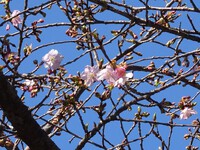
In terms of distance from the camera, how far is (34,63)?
3066 millimetres

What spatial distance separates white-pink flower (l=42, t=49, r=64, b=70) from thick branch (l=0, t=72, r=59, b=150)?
29cm

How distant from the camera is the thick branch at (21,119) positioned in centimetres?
279

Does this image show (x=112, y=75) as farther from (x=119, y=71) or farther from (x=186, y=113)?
(x=186, y=113)

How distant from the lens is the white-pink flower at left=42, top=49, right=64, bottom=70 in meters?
2.95

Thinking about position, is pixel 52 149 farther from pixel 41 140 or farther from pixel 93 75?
pixel 93 75

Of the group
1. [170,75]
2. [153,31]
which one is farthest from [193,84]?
[153,31]

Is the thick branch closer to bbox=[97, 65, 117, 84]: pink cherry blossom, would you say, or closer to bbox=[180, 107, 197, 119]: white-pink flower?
bbox=[97, 65, 117, 84]: pink cherry blossom

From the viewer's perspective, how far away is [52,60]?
297cm

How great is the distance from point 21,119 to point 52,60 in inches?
16.6

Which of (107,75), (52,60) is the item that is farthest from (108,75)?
(52,60)

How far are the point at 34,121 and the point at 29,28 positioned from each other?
716 millimetres

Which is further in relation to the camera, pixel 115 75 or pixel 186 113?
pixel 186 113

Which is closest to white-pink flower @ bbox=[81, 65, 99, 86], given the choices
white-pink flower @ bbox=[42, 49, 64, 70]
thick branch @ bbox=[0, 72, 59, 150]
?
white-pink flower @ bbox=[42, 49, 64, 70]

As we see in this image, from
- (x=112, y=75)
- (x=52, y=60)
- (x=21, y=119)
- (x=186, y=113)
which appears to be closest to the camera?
(x=112, y=75)
